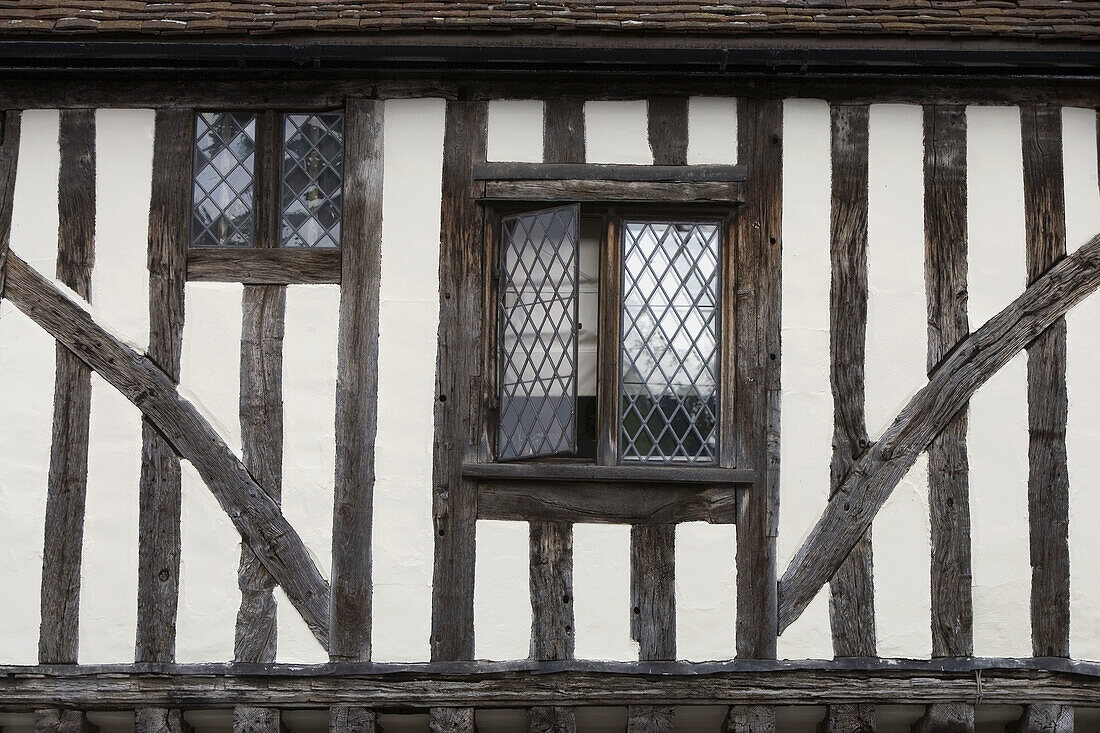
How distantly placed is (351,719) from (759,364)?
95.9 inches

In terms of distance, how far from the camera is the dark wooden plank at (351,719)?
5086 millimetres

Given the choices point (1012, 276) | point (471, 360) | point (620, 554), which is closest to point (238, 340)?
point (471, 360)

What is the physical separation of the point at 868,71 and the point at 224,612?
3.84 m

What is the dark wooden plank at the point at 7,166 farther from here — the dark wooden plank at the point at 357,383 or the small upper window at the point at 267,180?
the dark wooden plank at the point at 357,383

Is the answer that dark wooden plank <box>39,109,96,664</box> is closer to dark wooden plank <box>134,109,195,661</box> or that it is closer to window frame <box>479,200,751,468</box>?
dark wooden plank <box>134,109,195,661</box>

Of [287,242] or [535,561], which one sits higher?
[287,242]

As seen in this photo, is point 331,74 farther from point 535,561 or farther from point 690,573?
point 690,573

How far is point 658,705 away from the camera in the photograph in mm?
5098

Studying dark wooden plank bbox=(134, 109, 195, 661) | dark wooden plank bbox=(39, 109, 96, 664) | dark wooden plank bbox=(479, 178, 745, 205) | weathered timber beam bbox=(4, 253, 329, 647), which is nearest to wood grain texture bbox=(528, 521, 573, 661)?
weathered timber beam bbox=(4, 253, 329, 647)

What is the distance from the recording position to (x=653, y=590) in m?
5.11

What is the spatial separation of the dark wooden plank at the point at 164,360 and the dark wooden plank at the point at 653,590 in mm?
2066

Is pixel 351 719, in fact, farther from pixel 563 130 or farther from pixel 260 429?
pixel 563 130

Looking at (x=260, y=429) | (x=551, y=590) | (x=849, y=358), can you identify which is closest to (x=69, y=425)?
(x=260, y=429)

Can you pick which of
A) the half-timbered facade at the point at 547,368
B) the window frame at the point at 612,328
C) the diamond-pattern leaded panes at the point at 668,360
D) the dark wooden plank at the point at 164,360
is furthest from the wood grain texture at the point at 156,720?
the diamond-pattern leaded panes at the point at 668,360
